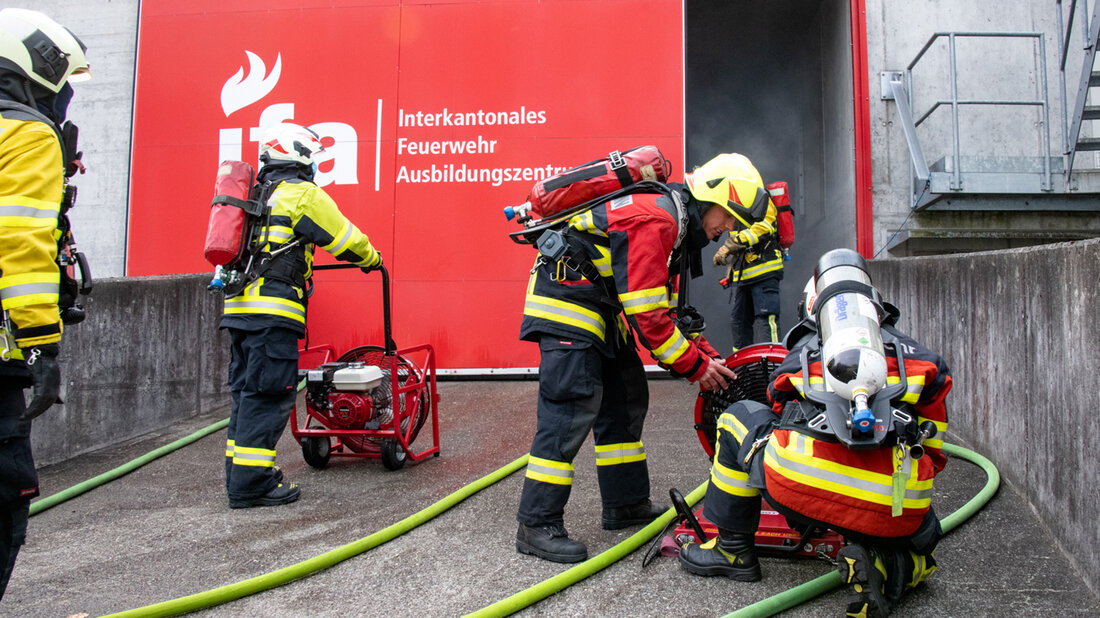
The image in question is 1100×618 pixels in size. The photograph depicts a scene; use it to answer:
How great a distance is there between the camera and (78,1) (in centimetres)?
838

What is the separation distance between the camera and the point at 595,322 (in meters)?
3.31

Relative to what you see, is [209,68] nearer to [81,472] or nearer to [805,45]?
[81,472]

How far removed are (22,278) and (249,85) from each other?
20.2 feet

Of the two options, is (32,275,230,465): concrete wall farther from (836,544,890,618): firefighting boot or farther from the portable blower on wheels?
(836,544,890,618): firefighting boot

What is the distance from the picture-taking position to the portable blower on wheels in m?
4.61

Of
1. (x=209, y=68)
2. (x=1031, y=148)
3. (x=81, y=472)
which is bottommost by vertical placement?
(x=81, y=472)

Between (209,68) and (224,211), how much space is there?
15.0 ft

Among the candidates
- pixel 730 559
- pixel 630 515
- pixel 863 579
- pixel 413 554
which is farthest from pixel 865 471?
pixel 413 554

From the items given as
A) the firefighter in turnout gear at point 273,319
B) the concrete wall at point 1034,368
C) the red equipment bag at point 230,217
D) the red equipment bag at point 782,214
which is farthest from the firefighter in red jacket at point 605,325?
the red equipment bag at point 782,214

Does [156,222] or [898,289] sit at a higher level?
[156,222]

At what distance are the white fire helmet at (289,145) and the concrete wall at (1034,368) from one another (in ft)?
12.9

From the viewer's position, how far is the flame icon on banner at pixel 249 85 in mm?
7945

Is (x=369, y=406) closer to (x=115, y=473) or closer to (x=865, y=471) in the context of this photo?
(x=115, y=473)

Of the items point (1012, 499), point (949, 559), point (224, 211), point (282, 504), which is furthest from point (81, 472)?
point (1012, 499)
